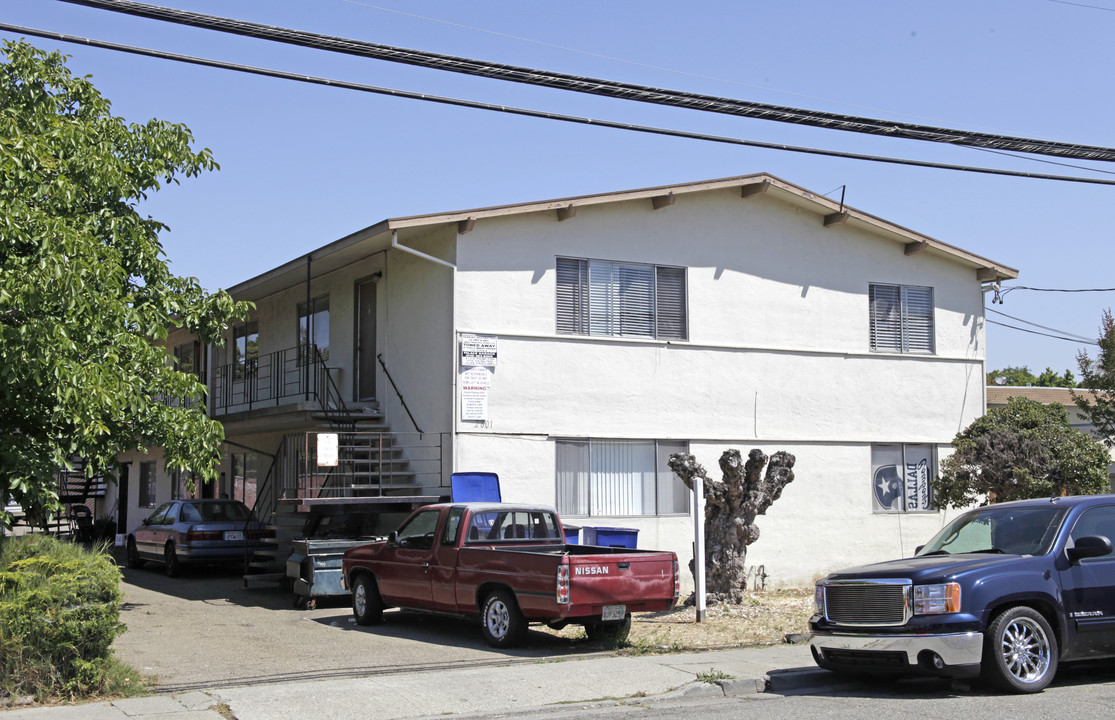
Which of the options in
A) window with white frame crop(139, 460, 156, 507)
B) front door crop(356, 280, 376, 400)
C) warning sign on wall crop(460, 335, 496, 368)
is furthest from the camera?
window with white frame crop(139, 460, 156, 507)

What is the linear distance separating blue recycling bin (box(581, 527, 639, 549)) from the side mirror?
741 cm

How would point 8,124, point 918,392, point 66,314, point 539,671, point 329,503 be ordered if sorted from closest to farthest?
1. point 539,671
2. point 66,314
3. point 8,124
4. point 329,503
5. point 918,392

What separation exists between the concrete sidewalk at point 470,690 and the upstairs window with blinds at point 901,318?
432 inches

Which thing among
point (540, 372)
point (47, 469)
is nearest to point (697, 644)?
point (540, 372)

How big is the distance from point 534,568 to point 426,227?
7921 mm

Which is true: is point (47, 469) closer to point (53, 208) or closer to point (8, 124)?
point (53, 208)

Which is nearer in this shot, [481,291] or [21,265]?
[21,265]

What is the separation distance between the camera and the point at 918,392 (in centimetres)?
2111

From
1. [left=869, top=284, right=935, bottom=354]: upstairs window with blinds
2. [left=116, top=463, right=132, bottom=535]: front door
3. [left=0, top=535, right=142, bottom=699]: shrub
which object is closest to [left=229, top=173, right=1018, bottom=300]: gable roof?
[left=869, top=284, right=935, bottom=354]: upstairs window with blinds

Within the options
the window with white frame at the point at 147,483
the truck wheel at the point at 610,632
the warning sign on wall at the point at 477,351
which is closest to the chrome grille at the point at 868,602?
the truck wheel at the point at 610,632

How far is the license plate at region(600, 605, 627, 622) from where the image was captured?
11.8 metres

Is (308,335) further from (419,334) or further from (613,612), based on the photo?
(613,612)

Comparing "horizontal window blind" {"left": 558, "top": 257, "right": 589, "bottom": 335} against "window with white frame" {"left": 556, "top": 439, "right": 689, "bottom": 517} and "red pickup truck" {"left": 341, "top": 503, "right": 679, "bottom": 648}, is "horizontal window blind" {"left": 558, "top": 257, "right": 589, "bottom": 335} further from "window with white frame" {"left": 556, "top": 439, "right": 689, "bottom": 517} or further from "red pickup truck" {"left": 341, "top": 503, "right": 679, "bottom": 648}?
"red pickup truck" {"left": 341, "top": 503, "right": 679, "bottom": 648}

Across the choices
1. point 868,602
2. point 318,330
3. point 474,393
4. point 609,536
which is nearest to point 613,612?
point 868,602
